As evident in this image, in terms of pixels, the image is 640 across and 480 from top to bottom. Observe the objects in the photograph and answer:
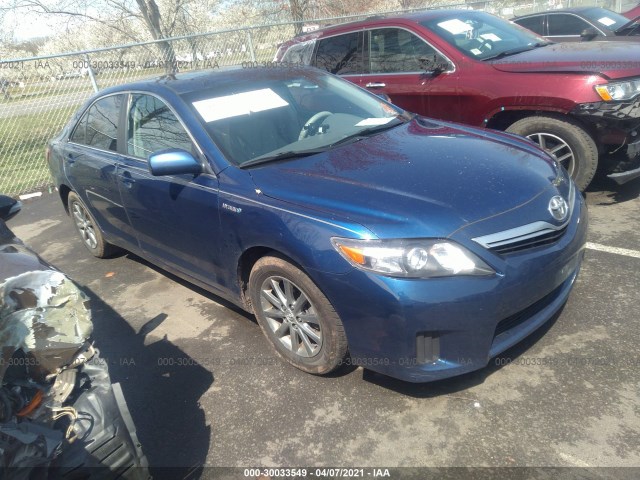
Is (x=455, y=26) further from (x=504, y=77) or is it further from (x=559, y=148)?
(x=559, y=148)

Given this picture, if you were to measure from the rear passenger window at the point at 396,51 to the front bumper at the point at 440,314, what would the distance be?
11.2 ft

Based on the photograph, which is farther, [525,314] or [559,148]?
[559,148]

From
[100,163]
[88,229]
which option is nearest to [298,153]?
[100,163]

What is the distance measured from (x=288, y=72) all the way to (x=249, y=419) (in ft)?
8.60

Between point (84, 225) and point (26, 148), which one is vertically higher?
point (84, 225)

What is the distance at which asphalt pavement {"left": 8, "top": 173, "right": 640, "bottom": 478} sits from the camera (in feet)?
7.97

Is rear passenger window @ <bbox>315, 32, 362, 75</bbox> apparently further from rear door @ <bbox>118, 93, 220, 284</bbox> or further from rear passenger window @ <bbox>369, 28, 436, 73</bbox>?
rear door @ <bbox>118, 93, 220, 284</bbox>

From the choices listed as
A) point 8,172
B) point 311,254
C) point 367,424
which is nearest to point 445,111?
point 311,254

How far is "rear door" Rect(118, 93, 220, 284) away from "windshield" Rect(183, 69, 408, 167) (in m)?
0.22

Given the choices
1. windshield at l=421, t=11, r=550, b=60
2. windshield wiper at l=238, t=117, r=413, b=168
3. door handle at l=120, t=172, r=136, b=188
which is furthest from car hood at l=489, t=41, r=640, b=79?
door handle at l=120, t=172, r=136, b=188

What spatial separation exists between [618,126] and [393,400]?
124 inches

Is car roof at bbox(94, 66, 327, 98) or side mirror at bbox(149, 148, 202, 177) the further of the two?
car roof at bbox(94, 66, 327, 98)

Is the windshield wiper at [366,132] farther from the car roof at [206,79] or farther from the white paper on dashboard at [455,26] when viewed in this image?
the white paper on dashboard at [455,26]

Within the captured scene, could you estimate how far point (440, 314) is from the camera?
2.40 meters
